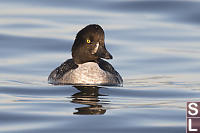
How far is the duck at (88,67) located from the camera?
18141mm

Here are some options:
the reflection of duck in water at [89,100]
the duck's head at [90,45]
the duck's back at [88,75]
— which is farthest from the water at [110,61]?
the duck's head at [90,45]

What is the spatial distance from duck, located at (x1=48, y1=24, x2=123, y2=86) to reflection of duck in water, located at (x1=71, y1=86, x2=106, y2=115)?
322mm

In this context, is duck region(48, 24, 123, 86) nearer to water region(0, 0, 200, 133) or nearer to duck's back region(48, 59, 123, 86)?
duck's back region(48, 59, 123, 86)

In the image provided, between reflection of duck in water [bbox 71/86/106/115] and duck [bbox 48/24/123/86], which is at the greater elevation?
duck [bbox 48/24/123/86]

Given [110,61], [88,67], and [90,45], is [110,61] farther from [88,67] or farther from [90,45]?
[90,45]

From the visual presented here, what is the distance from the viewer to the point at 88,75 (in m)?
18.4

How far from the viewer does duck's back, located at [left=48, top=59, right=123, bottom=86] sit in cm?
1841

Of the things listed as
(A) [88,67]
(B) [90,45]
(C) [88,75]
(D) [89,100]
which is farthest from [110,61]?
(D) [89,100]

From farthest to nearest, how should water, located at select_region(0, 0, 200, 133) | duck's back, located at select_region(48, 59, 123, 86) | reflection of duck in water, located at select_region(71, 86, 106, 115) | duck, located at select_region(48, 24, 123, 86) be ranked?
duck's back, located at select_region(48, 59, 123, 86)
duck, located at select_region(48, 24, 123, 86)
reflection of duck in water, located at select_region(71, 86, 106, 115)
water, located at select_region(0, 0, 200, 133)

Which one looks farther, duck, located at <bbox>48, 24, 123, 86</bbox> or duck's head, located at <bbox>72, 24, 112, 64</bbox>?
duck, located at <bbox>48, 24, 123, 86</bbox>

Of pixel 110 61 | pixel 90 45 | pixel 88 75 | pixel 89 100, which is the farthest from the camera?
pixel 110 61

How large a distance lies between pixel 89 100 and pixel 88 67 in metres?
2.05

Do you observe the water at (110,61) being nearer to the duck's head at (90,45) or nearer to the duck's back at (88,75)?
the duck's back at (88,75)

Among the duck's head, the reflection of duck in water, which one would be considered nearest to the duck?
the duck's head
